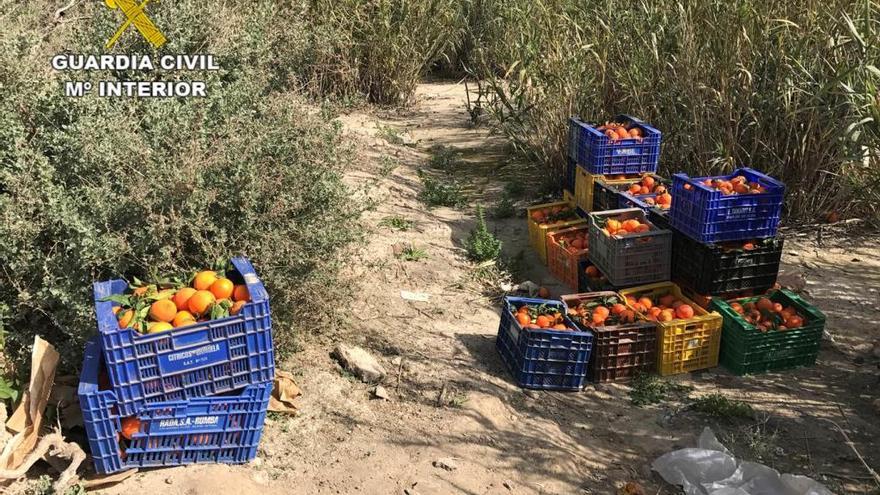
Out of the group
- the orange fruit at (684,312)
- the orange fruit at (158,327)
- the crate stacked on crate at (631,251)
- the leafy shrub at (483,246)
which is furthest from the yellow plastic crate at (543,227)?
the orange fruit at (158,327)

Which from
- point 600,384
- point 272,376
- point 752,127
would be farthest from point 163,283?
point 752,127

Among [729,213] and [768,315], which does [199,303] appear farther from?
[768,315]

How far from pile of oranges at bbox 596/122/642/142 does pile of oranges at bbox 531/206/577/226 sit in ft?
2.28

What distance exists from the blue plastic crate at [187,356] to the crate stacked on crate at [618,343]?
1955 millimetres

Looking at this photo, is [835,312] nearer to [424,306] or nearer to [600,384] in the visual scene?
[600,384]

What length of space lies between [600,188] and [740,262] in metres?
1.42

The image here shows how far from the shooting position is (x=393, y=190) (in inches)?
295

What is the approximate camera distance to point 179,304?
3557 millimetres

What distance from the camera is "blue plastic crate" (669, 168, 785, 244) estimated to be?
15.2 ft

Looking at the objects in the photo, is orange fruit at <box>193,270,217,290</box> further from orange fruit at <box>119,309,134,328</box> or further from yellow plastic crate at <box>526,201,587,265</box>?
yellow plastic crate at <box>526,201,587,265</box>

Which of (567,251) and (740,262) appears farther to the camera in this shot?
(567,251)

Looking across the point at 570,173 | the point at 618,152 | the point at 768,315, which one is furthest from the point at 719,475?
the point at 570,173

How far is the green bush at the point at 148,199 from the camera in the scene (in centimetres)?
401

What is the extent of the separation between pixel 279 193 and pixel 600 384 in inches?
85.5
